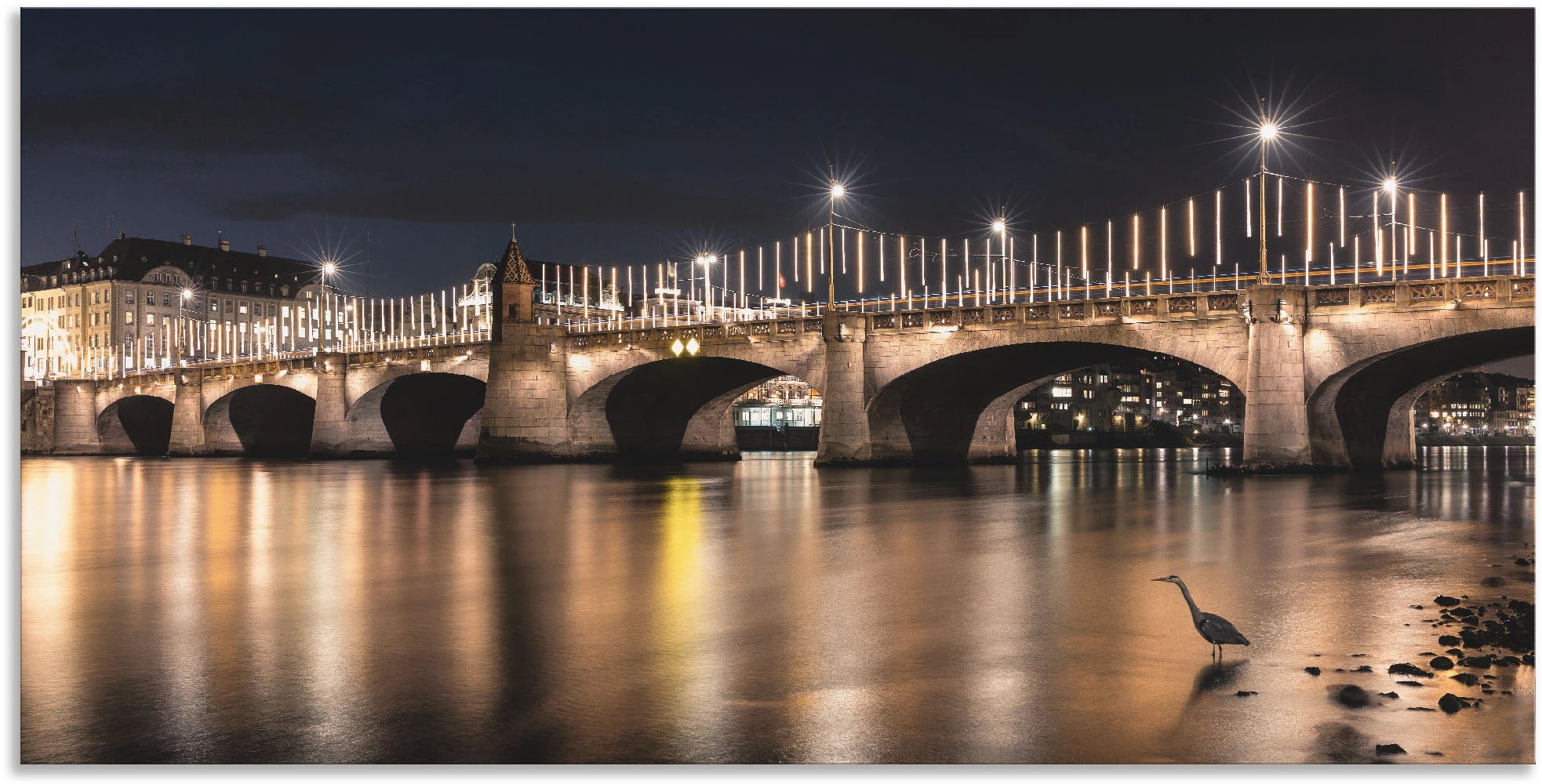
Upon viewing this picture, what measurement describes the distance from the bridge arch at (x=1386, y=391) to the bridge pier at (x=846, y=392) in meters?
19.3

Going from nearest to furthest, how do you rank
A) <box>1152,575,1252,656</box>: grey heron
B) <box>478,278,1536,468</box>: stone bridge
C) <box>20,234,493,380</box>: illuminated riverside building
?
<box>1152,575,1252,656</box>: grey heron → <box>478,278,1536,468</box>: stone bridge → <box>20,234,493,380</box>: illuminated riverside building

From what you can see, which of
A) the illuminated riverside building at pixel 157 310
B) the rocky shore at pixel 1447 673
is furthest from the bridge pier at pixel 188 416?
the rocky shore at pixel 1447 673

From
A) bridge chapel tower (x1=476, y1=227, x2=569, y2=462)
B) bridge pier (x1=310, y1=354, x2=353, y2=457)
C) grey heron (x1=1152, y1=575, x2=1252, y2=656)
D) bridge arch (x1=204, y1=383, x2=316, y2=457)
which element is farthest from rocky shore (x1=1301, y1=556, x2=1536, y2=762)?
bridge arch (x1=204, y1=383, x2=316, y2=457)

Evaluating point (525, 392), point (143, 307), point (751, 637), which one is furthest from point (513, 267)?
point (143, 307)

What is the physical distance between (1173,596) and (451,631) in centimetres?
859

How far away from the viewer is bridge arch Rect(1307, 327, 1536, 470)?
149ft

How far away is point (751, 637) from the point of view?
43.8ft

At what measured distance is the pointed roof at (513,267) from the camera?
239 feet

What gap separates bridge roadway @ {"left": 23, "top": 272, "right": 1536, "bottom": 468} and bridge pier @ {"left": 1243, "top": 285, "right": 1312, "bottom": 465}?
0.06 metres

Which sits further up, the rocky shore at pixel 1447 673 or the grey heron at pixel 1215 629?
the grey heron at pixel 1215 629

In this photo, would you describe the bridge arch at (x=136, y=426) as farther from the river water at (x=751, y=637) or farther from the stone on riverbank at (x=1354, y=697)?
the stone on riverbank at (x=1354, y=697)

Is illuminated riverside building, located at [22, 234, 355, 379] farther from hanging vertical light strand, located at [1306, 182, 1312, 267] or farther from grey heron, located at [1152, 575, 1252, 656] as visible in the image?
grey heron, located at [1152, 575, 1252, 656]

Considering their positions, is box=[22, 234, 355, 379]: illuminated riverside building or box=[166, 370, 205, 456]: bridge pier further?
box=[22, 234, 355, 379]: illuminated riverside building

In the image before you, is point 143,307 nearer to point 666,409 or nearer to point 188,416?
point 188,416
